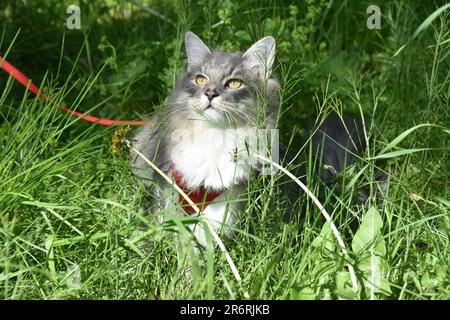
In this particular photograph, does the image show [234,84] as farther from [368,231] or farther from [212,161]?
[368,231]

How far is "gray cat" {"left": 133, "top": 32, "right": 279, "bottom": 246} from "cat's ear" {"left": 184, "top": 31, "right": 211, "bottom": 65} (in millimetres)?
64

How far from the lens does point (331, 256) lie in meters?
2.85

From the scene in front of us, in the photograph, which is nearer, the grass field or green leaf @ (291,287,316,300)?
green leaf @ (291,287,316,300)

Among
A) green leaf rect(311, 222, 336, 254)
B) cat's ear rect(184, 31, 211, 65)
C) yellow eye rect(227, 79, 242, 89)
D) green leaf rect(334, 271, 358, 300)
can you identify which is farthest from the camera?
cat's ear rect(184, 31, 211, 65)

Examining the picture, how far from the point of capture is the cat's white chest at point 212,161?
338cm

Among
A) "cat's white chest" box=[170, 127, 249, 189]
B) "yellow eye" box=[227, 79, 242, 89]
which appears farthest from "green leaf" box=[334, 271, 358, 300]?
"yellow eye" box=[227, 79, 242, 89]

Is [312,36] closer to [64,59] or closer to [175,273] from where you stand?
[64,59]

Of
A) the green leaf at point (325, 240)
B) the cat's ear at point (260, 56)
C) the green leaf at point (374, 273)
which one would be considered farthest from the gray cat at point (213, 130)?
the green leaf at point (374, 273)

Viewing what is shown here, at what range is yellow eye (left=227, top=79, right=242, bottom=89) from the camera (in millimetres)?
3520

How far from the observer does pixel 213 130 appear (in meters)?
3.41

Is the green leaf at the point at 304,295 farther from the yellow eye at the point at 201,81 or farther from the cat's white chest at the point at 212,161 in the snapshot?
the yellow eye at the point at 201,81

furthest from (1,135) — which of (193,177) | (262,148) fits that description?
(262,148)

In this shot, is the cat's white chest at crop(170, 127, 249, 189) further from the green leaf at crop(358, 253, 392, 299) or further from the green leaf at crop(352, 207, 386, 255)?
the green leaf at crop(358, 253, 392, 299)
